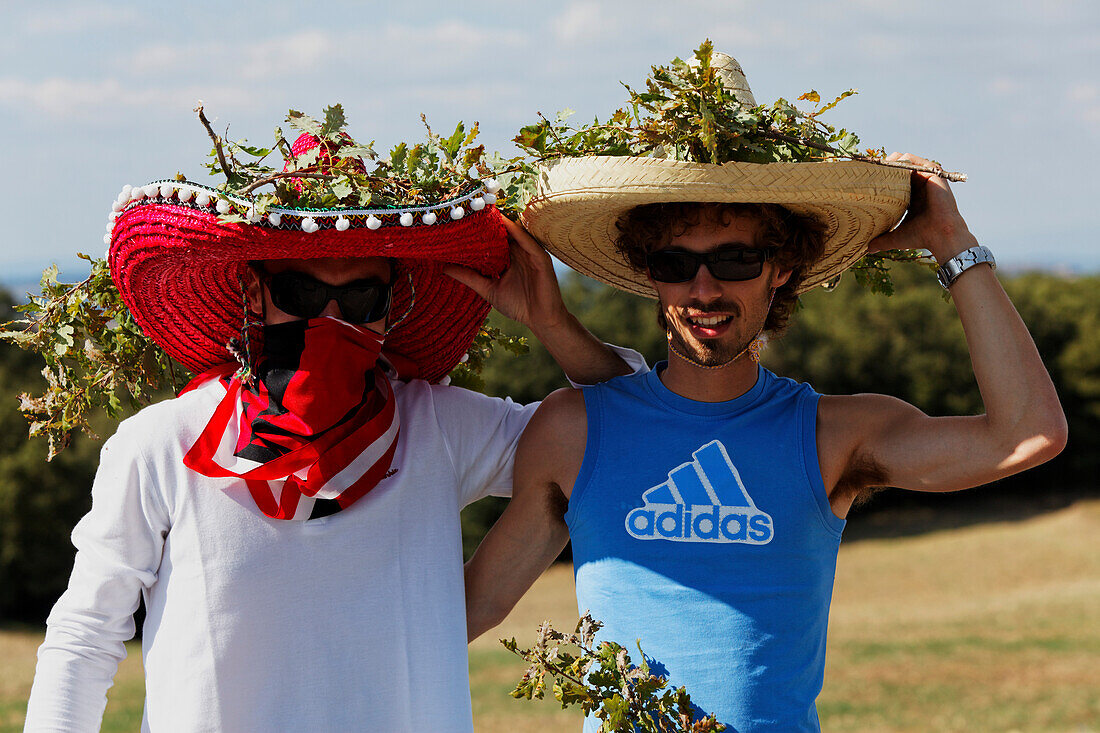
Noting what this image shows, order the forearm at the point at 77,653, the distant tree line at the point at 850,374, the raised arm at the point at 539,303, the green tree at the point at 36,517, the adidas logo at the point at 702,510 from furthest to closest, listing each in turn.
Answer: the distant tree line at the point at 850,374 → the green tree at the point at 36,517 → the raised arm at the point at 539,303 → the adidas logo at the point at 702,510 → the forearm at the point at 77,653

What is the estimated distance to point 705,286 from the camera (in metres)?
2.91

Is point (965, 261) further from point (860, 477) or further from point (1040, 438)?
point (860, 477)

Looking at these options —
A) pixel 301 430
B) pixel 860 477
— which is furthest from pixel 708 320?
pixel 301 430

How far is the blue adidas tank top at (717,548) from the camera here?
2.80m

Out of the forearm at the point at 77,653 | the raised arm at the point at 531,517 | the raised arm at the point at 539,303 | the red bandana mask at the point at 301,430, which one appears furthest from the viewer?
the raised arm at the point at 539,303

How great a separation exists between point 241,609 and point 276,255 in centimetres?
91

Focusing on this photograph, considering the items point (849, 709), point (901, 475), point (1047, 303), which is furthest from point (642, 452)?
point (1047, 303)

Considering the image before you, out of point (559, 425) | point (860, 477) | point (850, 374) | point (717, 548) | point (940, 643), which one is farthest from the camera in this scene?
point (850, 374)

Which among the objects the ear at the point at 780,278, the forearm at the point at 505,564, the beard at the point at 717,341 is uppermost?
the ear at the point at 780,278

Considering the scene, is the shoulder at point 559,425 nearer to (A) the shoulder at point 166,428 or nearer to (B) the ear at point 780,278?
(B) the ear at point 780,278

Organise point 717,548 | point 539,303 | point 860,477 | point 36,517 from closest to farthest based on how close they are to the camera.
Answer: point 717,548 → point 860,477 → point 539,303 → point 36,517

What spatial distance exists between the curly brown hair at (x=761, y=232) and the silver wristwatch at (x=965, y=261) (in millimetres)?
408

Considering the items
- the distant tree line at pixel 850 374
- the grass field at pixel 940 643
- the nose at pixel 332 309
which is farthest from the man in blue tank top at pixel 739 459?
the distant tree line at pixel 850 374

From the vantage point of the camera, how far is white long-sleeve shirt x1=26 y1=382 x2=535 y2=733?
105 inches
